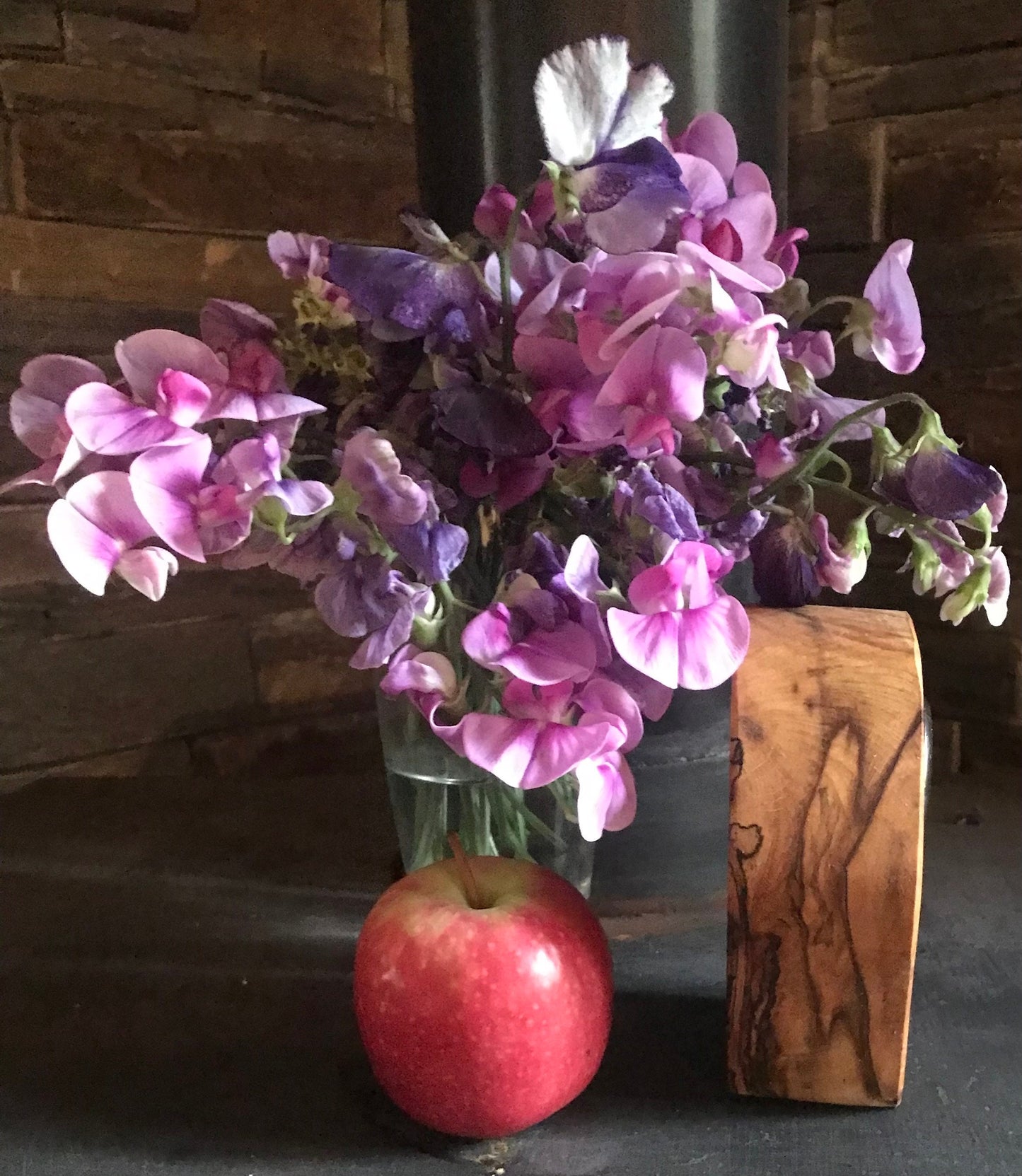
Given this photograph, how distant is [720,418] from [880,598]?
624mm

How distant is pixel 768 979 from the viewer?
0.54 m

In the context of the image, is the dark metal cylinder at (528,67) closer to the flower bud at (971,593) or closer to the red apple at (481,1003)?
the flower bud at (971,593)

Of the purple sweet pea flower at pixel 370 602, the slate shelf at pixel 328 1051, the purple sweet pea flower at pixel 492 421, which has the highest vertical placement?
the purple sweet pea flower at pixel 492 421

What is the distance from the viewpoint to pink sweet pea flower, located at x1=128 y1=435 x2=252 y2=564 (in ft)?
1.38

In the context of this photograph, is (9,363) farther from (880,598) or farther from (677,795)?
(880,598)

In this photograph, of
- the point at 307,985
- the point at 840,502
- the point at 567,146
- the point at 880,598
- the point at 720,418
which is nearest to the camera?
the point at 567,146

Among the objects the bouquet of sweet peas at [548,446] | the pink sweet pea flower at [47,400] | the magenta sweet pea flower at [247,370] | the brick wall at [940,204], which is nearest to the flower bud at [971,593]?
the bouquet of sweet peas at [548,446]

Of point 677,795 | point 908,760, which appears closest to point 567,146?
point 908,760

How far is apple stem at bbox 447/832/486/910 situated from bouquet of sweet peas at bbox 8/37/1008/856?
8 cm

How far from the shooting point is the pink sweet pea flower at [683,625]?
43cm

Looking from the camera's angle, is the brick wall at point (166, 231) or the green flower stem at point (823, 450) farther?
the brick wall at point (166, 231)

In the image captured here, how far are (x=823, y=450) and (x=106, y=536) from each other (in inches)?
12.9

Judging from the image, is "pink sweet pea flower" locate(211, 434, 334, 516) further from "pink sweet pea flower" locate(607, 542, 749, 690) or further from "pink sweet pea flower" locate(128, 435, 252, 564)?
"pink sweet pea flower" locate(607, 542, 749, 690)

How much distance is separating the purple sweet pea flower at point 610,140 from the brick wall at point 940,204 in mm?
670
